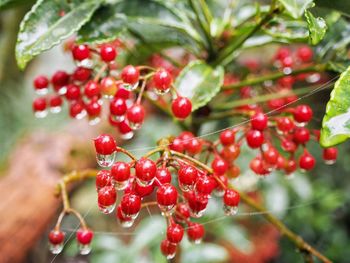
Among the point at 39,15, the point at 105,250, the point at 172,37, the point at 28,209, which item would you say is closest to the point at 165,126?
the point at 105,250

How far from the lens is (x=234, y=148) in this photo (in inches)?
27.5

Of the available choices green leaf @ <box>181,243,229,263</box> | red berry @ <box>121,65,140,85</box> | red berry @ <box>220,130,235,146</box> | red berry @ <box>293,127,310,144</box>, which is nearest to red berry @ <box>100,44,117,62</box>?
red berry @ <box>121,65,140,85</box>

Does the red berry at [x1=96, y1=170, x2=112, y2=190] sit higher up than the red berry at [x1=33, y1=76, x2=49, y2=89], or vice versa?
the red berry at [x1=96, y1=170, x2=112, y2=190]

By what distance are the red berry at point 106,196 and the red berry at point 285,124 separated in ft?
0.95

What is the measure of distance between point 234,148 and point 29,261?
1375 mm

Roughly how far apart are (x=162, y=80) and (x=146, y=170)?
16cm

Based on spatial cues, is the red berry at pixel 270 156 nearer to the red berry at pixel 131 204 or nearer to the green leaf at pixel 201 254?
the red berry at pixel 131 204

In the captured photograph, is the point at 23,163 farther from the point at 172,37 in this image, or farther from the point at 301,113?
the point at 301,113

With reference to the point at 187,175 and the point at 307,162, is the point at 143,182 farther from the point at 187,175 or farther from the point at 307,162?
the point at 307,162

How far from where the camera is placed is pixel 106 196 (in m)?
0.56

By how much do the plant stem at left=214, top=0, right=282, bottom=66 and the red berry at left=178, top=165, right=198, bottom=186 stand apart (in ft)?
0.98

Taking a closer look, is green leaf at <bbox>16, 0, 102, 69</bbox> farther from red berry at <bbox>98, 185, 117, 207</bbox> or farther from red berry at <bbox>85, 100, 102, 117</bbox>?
red berry at <bbox>98, 185, 117, 207</bbox>

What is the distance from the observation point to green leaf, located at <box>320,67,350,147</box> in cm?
49

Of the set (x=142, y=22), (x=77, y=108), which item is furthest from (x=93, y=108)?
(x=142, y=22)
